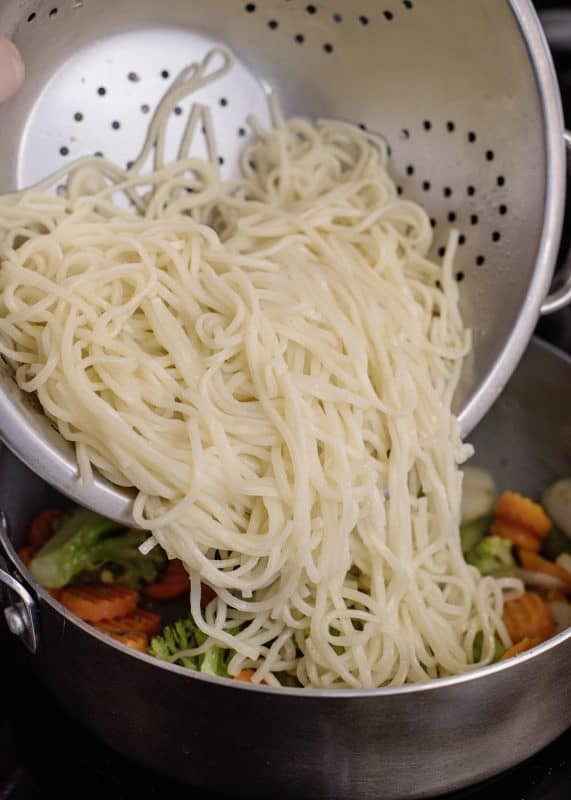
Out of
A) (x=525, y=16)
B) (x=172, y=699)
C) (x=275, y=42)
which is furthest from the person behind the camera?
(x=275, y=42)

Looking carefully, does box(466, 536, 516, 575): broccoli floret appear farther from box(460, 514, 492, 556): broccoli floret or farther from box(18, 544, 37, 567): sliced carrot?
box(18, 544, 37, 567): sliced carrot

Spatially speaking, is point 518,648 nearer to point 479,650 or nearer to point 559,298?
point 479,650

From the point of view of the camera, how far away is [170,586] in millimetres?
2365

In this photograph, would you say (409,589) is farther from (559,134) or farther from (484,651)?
(559,134)

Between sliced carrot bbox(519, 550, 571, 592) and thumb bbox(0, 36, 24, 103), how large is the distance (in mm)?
1609

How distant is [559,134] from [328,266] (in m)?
0.52

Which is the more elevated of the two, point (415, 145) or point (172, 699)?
point (415, 145)

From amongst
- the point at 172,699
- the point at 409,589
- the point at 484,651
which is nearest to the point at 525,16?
the point at 409,589

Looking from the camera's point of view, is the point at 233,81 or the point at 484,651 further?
the point at 233,81

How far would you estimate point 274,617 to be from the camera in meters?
1.87

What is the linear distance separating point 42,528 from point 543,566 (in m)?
1.24

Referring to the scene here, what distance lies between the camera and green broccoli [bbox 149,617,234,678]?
195cm

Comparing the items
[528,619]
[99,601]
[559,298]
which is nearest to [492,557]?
[528,619]

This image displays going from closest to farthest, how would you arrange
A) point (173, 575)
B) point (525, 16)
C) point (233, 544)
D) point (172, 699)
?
point (172, 699), point (233, 544), point (525, 16), point (173, 575)
